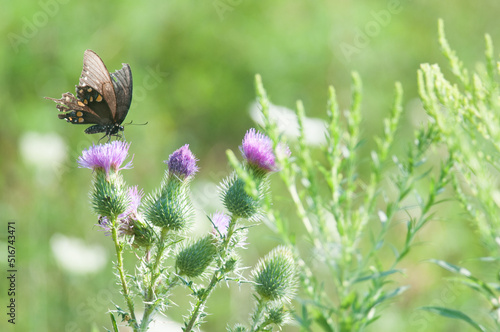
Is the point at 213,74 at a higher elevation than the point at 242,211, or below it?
higher

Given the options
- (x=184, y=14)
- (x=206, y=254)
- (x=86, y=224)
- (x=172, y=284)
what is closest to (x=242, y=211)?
(x=206, y=254)

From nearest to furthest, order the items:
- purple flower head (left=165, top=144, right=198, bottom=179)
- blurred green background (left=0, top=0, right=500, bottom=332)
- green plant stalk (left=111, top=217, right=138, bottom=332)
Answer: green plant stalk (left=111, top=217, right=138, bottom=332) → purple flower head (left=165, top=144, right=198, bottom=179) → blurred green background (left=0, top=0, right=500, bottom=332)

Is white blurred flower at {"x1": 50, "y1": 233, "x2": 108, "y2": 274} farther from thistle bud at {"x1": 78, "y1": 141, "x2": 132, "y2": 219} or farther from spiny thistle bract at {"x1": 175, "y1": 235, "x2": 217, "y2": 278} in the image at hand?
spiny thistle bract at {"x1": 175, "y1": 235, "x2": 217, "y2": 278}

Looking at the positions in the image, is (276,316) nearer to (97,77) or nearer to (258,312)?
(258,312)

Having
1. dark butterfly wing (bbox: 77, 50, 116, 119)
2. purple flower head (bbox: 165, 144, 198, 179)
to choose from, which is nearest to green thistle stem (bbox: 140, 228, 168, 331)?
purple flower head (bbox: 165, 144, 198, 179)

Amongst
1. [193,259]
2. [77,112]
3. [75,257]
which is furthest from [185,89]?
[193,259]

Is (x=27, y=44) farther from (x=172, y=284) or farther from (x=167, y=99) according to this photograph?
(x=172, y=284)

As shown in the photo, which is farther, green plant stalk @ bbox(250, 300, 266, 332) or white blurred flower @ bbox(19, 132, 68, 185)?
white blurred flower @ bbox(19, 132, 68, 185)
